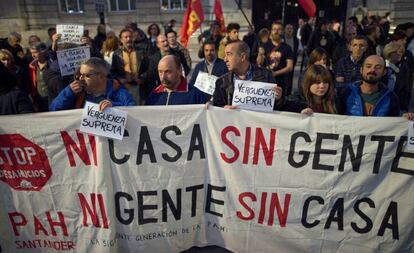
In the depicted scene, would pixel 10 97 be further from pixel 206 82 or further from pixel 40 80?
pixel 40 80

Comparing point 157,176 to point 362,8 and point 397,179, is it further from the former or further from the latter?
point 362,8

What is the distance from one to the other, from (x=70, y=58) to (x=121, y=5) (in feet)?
55.8

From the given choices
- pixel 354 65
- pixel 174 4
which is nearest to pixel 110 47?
pixel 354 65

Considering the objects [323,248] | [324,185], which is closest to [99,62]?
[324,185]

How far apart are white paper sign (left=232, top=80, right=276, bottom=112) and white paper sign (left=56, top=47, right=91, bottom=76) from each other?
2.04 m

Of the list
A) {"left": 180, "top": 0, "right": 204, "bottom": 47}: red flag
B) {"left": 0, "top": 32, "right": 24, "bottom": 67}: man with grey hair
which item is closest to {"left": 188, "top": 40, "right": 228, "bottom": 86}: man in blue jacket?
{"left": 180, "top": 0, "right": 204, "bottom": 47}: red flag

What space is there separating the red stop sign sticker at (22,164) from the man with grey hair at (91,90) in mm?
399

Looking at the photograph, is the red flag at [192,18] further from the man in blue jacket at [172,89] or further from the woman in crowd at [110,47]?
the man in blue jacket at [172,89]

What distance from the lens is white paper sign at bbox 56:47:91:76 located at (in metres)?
4.01

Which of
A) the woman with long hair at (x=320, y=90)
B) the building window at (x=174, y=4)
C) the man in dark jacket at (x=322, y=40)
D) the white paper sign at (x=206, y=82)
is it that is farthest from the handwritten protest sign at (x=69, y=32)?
the building window at (x=174, y=4)

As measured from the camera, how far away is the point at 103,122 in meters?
2.87

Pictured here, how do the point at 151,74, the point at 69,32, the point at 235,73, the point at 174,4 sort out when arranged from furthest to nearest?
the point at 174,4 < the point at 151,74 < the point at 69,32 < the point at 235,73

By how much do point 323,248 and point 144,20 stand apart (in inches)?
709

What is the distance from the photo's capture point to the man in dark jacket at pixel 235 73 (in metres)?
3.45
